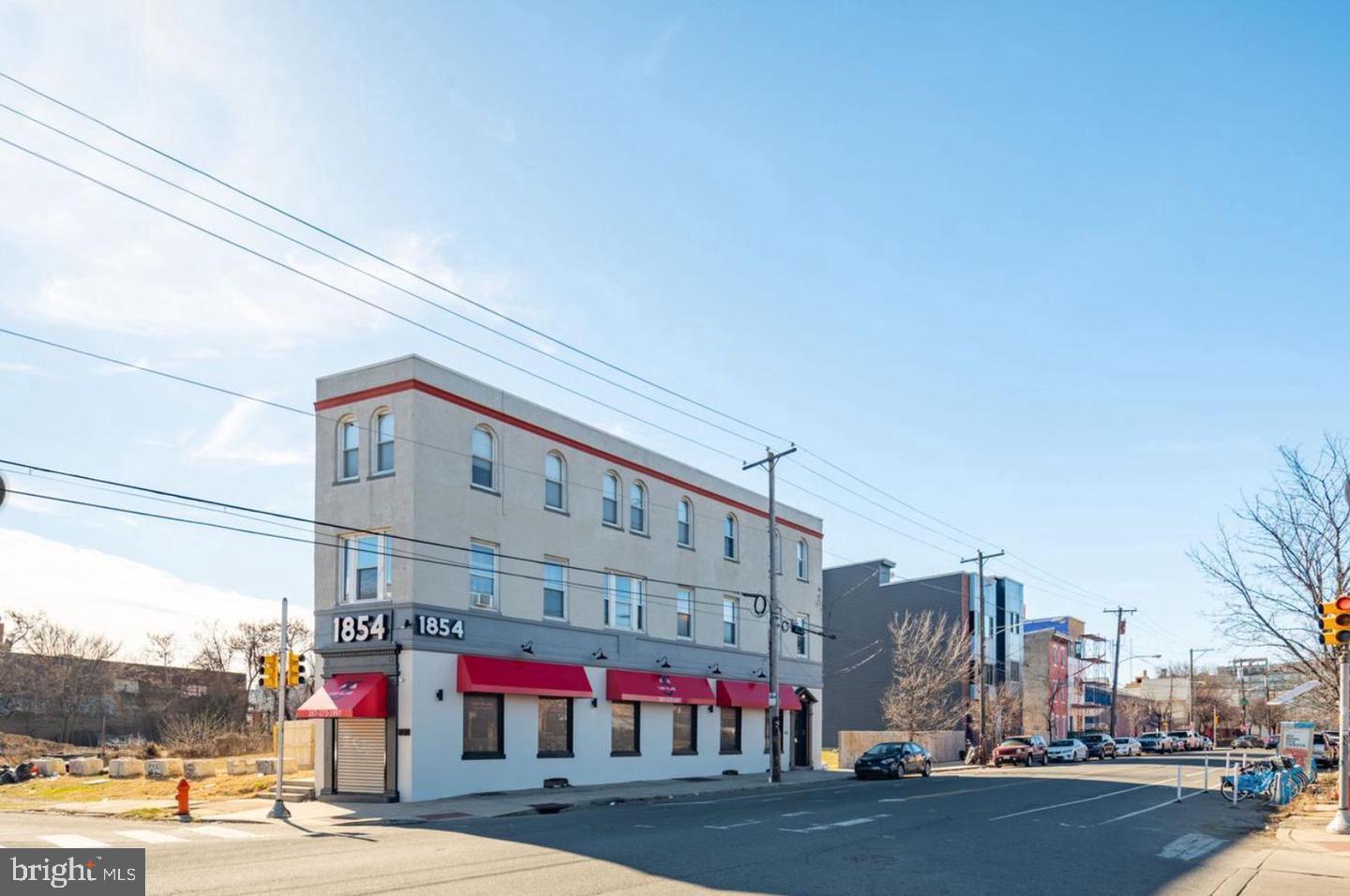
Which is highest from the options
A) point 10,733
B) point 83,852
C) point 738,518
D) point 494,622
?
point 738,518

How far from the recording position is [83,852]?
1611 centimetres

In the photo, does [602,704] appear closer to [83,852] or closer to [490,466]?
[490,466]

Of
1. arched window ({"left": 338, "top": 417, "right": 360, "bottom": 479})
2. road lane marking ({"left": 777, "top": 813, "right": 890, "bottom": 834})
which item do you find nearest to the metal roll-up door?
arched window ({"left": 338, "top": 417, "right": 360, "bottom": 479})

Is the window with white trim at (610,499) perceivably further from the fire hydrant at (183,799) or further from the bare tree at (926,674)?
the bare tree at (926,674)

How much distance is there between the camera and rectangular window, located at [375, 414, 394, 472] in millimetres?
28875

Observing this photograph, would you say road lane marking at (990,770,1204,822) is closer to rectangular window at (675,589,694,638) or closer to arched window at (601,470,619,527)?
rectangular window at (675,589,694,638)

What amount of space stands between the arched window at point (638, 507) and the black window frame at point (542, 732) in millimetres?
6317

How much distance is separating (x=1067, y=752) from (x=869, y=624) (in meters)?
16.1

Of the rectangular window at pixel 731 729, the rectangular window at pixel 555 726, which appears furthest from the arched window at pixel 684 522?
the rectangular window at pixel 555 726

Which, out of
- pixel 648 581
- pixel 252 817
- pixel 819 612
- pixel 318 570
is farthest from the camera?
pixel 819 612

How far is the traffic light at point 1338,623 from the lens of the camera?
19984mm

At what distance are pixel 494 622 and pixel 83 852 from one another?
14.5m

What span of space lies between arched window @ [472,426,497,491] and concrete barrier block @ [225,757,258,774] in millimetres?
13828

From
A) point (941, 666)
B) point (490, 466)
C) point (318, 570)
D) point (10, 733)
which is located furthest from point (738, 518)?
point (10, 733)
